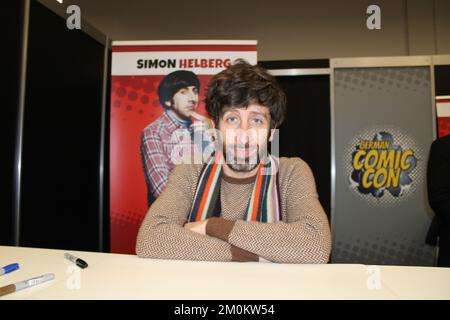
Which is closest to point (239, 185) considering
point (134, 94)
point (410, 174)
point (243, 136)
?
point (243, 136)

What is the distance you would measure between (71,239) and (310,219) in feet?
6.51

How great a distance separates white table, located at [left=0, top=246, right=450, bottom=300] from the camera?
57 cm

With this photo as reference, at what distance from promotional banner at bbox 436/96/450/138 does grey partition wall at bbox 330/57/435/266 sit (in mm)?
180

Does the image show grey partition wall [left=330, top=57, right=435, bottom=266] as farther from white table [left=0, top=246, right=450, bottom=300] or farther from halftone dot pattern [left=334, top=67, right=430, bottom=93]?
white table [left=0, top=246, right=450, bottom=300]

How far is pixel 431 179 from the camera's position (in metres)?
1.65

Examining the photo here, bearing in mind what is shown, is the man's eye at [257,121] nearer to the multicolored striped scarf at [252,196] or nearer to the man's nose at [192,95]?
the multicolored striped scarf at [252,196]

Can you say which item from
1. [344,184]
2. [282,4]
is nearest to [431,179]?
[344,184]

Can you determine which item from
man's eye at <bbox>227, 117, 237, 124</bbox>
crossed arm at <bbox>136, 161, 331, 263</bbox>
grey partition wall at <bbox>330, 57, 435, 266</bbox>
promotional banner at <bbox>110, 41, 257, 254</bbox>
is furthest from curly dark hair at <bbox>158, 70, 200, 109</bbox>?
crossed arm at <bbox>136, 161, 331, 263</bbox>

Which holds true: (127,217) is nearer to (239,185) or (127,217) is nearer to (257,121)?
(239,185)

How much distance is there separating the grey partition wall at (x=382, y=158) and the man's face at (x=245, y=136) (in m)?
1.58

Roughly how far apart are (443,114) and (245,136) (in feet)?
7.71

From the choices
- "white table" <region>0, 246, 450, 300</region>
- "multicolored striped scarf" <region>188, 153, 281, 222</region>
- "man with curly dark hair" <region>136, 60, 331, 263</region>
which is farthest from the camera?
"multicolored striped scarf" <region>188, 153, 281, 222</region>

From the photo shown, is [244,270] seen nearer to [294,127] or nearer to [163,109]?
[163,109]

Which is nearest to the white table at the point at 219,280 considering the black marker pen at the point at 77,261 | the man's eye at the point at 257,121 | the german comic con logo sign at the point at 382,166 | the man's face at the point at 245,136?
the black marker pen at the point at 77,261
